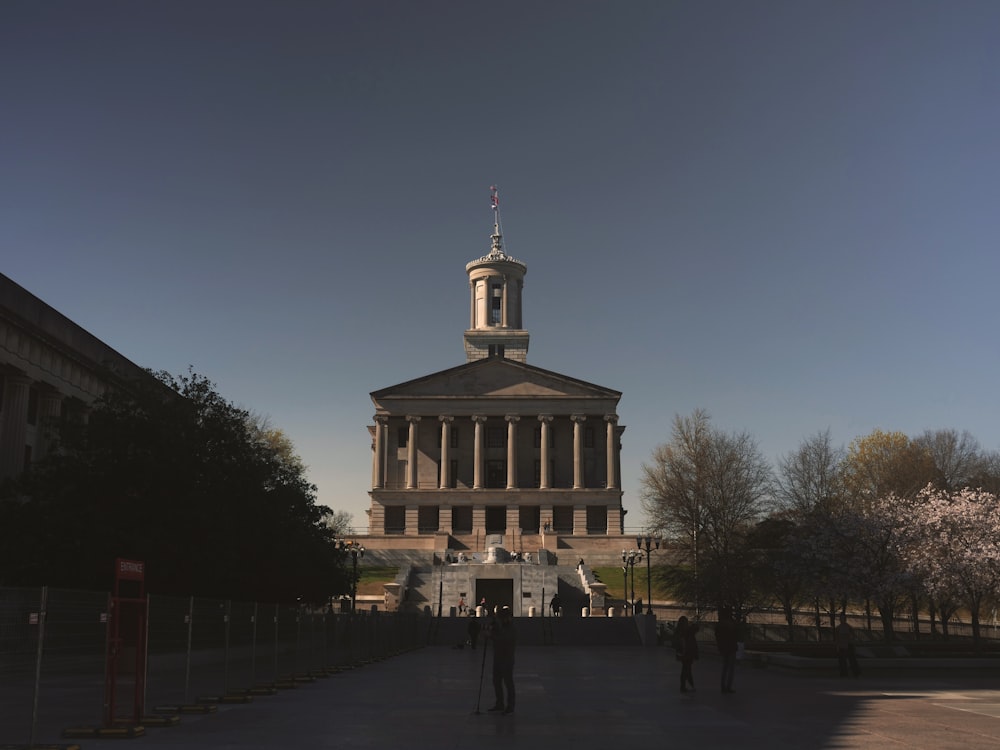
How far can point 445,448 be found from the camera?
96125 millimetres

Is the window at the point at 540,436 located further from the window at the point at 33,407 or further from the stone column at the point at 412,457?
the window at the point at 33,407

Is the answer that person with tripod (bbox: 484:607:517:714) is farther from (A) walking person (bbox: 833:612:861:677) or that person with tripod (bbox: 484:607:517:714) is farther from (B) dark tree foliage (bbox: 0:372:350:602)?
(B) dark tree foliage (bbox: 0:372:350:602)

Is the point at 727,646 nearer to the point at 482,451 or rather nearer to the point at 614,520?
the point at 614,520

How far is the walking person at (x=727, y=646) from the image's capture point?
2348cm

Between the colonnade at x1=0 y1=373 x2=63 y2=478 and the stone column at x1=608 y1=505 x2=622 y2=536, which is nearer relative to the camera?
the colonnade at x1=0 y1=373 x2=63 y2=478

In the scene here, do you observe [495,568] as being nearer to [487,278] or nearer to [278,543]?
[278,543]

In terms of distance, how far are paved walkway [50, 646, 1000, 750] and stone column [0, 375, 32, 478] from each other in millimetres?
20677

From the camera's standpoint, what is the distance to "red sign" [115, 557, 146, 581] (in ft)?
52.4

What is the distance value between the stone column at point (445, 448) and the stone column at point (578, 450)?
12.1 m

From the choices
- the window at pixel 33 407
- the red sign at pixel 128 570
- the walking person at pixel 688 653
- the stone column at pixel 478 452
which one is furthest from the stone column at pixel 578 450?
the red sign at pixel 128 570

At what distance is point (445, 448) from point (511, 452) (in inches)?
250

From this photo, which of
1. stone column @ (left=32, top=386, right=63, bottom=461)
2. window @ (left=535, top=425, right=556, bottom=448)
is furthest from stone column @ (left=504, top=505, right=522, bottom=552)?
stone column @ (left=32, top=386, right=63, bottom=461)

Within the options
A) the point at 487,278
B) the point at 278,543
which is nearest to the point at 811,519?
the point at 278,543

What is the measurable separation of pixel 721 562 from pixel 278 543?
24.6 metres
